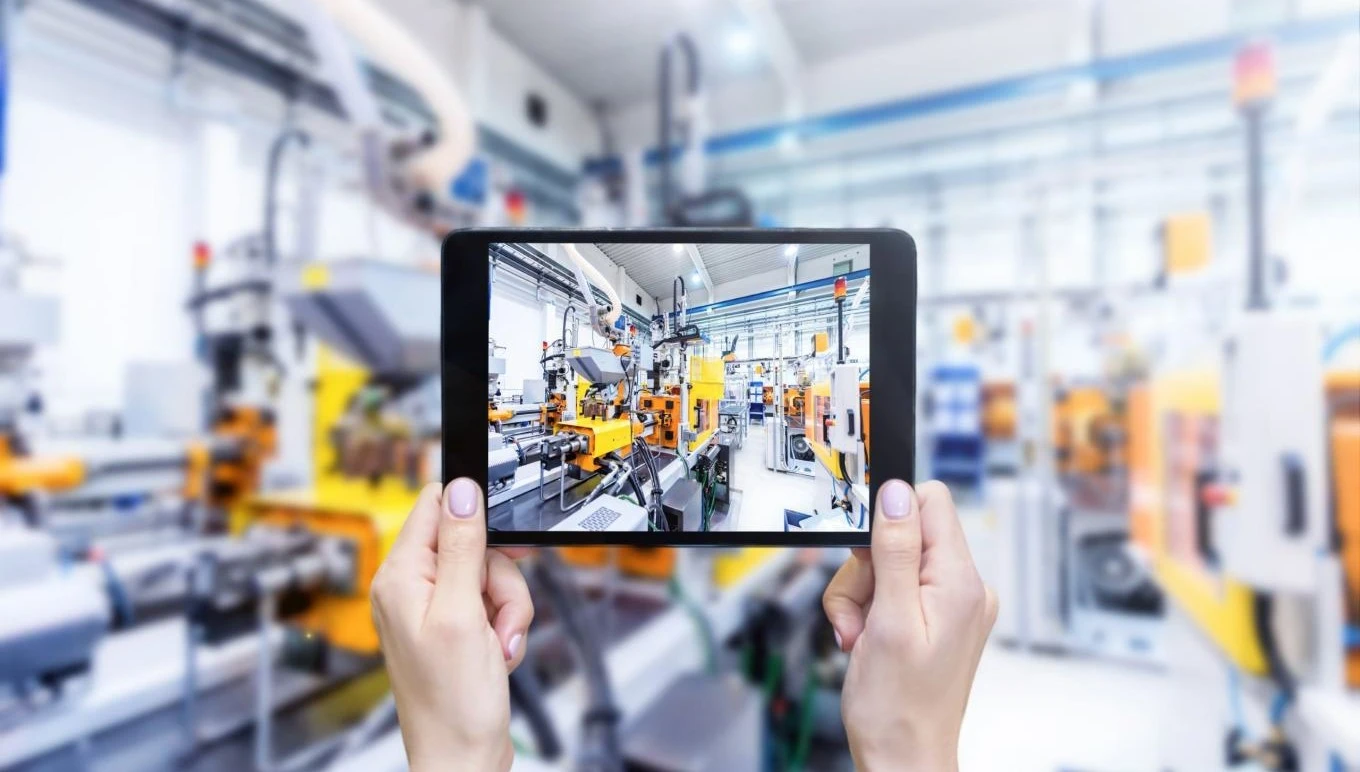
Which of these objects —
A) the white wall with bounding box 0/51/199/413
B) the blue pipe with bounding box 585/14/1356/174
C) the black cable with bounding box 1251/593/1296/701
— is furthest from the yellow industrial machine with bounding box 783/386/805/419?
the white wall with bounding box 0/51/199/413

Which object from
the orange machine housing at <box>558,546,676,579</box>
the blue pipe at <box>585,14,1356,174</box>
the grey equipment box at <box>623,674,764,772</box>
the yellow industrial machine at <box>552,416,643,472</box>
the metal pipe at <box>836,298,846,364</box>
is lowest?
the grey equipment box at <box>623,674,764,772</box>

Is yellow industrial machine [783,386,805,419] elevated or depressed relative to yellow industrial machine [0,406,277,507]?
elevated

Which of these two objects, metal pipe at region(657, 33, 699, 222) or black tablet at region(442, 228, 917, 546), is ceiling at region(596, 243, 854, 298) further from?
metal pipe at region(657, 33, 699, 222)

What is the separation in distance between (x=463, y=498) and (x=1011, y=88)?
3667 mm

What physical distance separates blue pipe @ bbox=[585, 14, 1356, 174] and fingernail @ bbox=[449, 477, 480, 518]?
7.21ft

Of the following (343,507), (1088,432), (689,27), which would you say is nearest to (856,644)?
(343,507)

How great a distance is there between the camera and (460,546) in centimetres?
51

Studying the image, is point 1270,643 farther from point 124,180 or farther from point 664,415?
point 124,180

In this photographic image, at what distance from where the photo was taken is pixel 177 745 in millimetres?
1681

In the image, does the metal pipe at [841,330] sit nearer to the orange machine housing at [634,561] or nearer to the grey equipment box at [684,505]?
the grey equipment box at [684,505]

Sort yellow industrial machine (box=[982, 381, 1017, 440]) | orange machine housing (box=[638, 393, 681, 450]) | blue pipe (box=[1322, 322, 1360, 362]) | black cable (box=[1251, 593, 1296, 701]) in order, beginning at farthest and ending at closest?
yellow industrial machine (box=[982, 381, 1017, 440]) < black cable (box=[1251, 593, 1296, 701]) < blue pipe (box=[1322, 322, 1360, 362]) < orange machine housing (box=[638, 393, 681, 450])

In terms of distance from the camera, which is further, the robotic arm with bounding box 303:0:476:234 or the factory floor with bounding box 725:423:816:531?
the robotic arm with bounding box 303:0:476:234

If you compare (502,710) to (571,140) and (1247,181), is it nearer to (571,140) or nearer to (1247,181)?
(1247,181)

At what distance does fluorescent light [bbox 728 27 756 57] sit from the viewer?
3.43m
